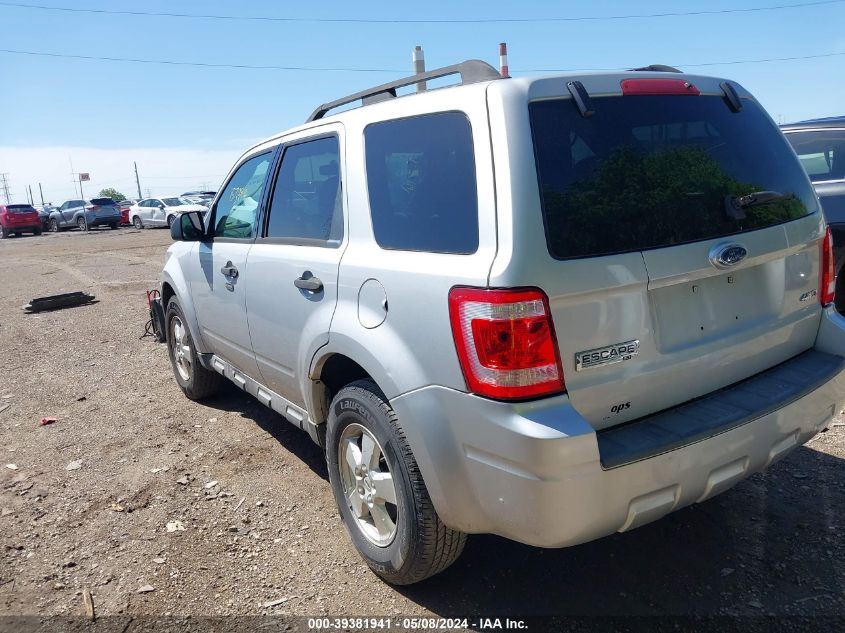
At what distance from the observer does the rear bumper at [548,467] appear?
2166 millimetres

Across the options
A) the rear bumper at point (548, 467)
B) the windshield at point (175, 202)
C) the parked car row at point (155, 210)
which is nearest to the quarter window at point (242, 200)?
the rear bumper at point (548, 467)

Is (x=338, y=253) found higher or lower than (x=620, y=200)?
lower

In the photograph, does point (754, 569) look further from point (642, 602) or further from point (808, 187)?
point (808, 187)

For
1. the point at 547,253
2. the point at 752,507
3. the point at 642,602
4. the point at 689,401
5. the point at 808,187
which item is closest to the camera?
the point at 547,253

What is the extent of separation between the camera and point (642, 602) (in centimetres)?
274

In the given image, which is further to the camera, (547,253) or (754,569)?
(754,569)

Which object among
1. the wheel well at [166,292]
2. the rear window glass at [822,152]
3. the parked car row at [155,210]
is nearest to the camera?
the wheel well at [166,292]

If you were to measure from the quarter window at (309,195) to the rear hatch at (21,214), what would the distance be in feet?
117

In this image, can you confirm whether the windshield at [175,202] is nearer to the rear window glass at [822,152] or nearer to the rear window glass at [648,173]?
the rear window glass at [822,152]

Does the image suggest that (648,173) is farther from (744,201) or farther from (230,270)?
(230,270)

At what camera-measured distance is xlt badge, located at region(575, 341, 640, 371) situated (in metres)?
2.27

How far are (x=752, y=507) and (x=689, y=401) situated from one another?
1232 mm

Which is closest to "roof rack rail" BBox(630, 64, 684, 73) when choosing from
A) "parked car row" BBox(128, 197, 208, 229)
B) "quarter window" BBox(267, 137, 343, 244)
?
"quarter window" BBox(267, 137, 343, 244)

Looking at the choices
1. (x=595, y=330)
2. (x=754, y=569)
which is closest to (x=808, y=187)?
(x=595, y=330)
